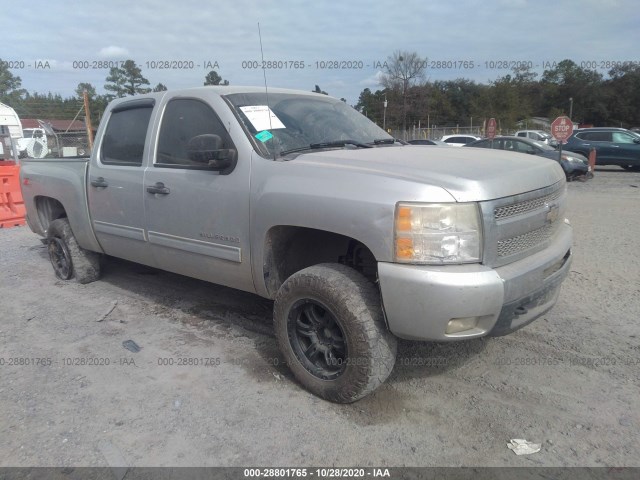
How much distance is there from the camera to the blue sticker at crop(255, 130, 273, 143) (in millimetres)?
3456

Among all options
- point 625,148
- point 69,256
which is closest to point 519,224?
point 69,256

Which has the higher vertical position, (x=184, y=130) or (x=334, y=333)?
(x=184, y=130)

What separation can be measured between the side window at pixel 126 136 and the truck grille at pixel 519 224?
2.98 metres

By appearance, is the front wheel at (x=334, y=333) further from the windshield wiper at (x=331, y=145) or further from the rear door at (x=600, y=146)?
the rear door at (x=600, y=146)

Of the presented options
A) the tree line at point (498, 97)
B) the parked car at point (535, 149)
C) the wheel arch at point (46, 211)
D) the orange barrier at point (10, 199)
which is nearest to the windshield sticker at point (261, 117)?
the wheel arch at point (46, 211)

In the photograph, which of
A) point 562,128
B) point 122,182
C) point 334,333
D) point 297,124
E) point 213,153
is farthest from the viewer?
point 562,128

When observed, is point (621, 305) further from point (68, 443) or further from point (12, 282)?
point (12, 282)

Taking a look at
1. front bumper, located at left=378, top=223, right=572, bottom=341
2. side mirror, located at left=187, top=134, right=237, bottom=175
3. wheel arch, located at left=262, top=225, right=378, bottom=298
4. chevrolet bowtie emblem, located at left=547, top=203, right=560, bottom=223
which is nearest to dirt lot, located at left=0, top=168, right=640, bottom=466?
front bumper, located at left=378, top=223, right=572, bottom=341

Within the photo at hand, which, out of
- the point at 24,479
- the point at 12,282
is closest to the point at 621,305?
Answer: the point at 24,479

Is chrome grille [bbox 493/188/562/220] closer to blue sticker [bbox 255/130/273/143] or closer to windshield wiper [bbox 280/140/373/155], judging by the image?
windshield wiper [bbox 280/140/373/155]

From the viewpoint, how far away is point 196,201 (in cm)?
365

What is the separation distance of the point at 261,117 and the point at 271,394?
1.92m

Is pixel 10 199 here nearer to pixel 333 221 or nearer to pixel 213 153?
pixel 213 153

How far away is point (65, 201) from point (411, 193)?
4.04 metres
